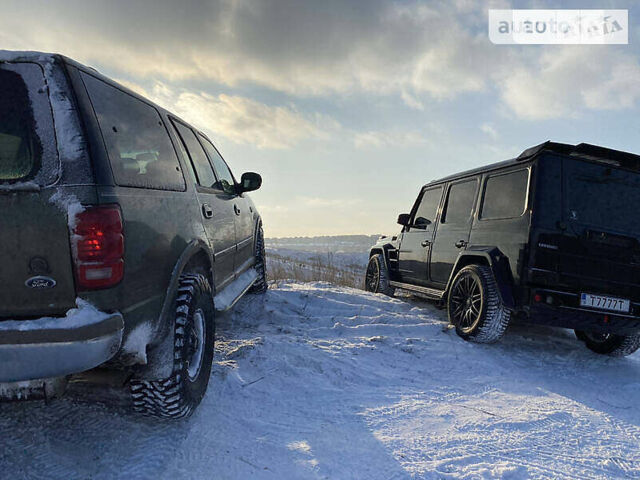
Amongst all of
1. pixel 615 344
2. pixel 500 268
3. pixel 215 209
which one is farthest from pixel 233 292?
pixel 615 344

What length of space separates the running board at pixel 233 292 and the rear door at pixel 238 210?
0.31 ft

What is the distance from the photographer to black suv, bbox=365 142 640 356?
3.55m

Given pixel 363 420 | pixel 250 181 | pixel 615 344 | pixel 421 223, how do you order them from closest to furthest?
1. pixel 363 420
2. pixel 615 344
3. pixel 250 181
4. pixel 421 223

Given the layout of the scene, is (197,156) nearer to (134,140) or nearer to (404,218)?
(134,140)

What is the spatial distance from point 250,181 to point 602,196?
3518 millimetres

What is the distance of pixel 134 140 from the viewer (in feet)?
7.33

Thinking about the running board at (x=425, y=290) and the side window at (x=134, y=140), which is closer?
the side window at (x=134, y=140)

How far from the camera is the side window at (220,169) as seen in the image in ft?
12.7

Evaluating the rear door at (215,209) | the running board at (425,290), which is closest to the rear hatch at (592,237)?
the running board at (425,290)

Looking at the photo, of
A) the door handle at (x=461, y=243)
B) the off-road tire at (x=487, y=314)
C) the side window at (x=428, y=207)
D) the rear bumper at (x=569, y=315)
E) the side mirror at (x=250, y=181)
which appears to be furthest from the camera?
the side window at (x=428, y=207)

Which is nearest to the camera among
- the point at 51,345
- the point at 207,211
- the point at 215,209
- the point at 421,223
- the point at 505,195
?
the point at 51,345

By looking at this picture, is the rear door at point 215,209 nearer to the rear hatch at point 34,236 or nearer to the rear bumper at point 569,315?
the rear hatch at point 34,236

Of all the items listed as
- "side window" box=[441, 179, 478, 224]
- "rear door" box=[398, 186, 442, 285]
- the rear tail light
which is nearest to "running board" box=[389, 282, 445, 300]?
"rear door" box=[398, 186, 442, 285]

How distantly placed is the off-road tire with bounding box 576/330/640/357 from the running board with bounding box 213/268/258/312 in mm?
3806
